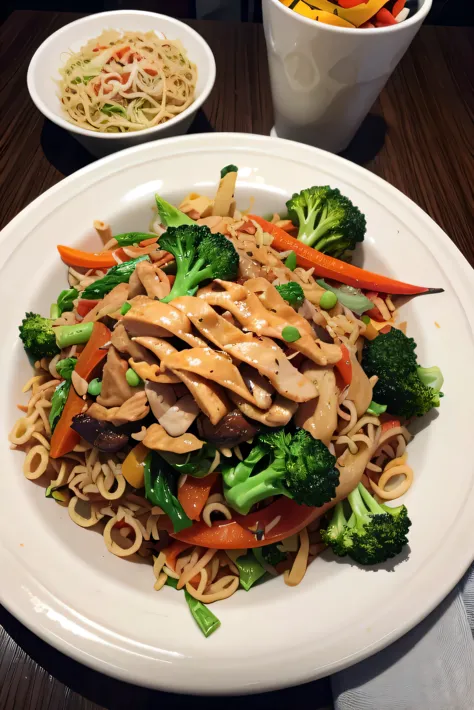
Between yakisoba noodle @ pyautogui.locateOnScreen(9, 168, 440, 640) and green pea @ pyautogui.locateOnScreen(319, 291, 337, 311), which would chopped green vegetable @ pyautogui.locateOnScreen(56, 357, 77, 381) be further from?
green pea @ pyautogui.locateOnScreen(319, 291, 337, 311)

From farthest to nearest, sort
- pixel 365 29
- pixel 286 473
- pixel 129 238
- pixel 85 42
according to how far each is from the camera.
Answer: pixel 85 42 → pixel 129 238 → pixel 365 29 → pixel 286 473

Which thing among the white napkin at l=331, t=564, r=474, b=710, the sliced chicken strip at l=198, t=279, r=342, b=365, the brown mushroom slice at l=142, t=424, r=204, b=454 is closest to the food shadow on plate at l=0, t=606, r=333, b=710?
the white napkin at l=331, t=564, r=474, b=710

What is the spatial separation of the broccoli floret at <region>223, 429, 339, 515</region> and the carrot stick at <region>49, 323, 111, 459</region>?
26.0 inches

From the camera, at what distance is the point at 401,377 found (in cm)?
→ 194

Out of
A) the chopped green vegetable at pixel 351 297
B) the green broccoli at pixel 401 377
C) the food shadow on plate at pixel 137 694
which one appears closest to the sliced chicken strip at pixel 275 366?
the green broccoli at pixel 401 377

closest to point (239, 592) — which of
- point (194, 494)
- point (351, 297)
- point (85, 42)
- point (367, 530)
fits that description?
point (194, 494)

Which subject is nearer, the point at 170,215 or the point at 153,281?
the point at 153,281

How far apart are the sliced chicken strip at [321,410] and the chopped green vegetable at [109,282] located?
0.98 metres

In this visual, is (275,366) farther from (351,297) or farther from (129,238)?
(129,238)

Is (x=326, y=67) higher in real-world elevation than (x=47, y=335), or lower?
higher

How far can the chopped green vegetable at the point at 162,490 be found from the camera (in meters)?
1.71

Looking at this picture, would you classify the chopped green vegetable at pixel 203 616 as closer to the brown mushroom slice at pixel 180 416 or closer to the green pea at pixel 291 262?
the brown mushroom slice at pixel 180 416

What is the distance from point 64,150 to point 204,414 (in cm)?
244

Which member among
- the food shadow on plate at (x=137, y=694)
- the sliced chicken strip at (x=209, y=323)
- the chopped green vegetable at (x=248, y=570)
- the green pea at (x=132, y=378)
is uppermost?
the sliced chicken strip at (x=209, y=323)
